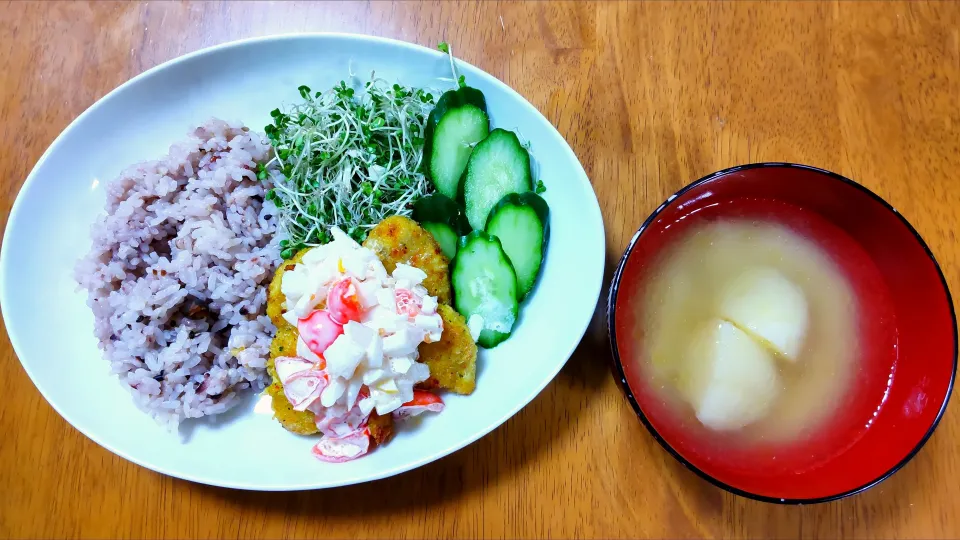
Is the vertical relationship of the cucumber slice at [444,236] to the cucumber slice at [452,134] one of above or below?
below

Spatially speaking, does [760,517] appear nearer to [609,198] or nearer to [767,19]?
[609,198]

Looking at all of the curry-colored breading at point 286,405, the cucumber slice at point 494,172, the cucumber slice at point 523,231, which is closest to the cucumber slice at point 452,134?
the cucumber slice at point 494,172

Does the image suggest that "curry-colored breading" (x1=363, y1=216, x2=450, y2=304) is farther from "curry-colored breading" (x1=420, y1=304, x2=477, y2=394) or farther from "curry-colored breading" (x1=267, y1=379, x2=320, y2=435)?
"curry-colored breading" (x1=267, y1=379, x2=320, y2=435)

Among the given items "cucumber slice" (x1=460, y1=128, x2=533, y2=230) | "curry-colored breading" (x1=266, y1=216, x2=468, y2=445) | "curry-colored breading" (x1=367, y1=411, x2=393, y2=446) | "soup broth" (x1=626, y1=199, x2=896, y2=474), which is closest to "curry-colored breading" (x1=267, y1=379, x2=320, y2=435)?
"curry-colored breading" (x1=266, y1=216, x2=468, y2=445)

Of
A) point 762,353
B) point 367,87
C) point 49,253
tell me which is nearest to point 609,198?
point 762,353

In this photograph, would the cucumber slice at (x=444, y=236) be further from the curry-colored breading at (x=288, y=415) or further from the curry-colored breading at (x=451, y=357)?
the curry-colored breading at (x=288, y=415)

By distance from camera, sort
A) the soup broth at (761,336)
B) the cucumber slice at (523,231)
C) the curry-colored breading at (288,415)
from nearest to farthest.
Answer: the soup broth at (761,336), the curry-colored breading at (288,415), the cucumber slice at (523,231)
